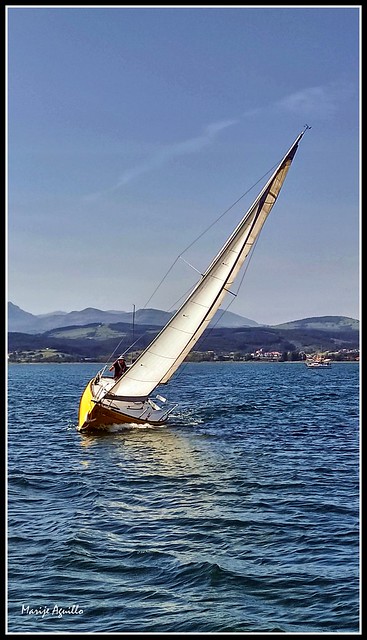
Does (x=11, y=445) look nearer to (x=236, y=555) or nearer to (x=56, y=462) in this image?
(x=56, y=462)

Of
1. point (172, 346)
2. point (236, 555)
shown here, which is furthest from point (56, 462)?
point (236, 555)

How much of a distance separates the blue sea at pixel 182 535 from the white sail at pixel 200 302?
3249 millimetres

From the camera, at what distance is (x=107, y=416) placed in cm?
3853

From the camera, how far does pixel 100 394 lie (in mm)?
39625

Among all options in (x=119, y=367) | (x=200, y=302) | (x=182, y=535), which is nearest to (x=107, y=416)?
(x=119, y=367)

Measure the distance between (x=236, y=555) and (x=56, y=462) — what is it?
15624 millimetres

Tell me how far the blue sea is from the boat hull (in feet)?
3.40

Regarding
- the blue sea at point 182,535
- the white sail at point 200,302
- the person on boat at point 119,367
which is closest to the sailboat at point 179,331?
the white sail at point 200,302

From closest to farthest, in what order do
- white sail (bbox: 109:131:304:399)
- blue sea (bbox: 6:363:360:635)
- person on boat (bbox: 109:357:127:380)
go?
blue sea (bbox: 6:363:360:635) → white sail (bbox: 109:131:304:399) → person on boat (bbox: 109:357:127:380)

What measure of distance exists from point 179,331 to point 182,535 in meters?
21.0

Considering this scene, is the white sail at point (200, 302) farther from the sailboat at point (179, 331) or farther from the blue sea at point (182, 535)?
the blue sea at point (182, 535)

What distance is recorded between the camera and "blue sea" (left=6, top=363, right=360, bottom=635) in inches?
545

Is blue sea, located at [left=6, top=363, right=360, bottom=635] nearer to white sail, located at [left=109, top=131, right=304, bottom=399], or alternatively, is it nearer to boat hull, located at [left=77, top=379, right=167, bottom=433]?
boat hull, located at [left=77, top=379, right=167, bottom=433]

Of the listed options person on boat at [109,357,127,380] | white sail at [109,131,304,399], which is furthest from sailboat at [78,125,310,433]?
person on boat at [109,357,127,380]
